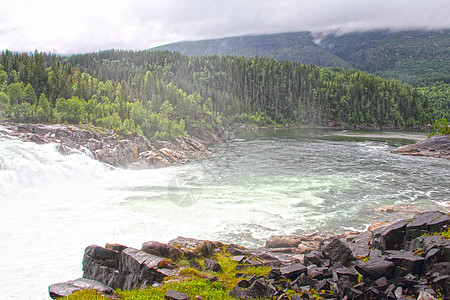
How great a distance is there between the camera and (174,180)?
47.0 meters

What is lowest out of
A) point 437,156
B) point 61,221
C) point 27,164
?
point 437,156

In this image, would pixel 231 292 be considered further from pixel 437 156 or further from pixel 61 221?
pixel 437 156

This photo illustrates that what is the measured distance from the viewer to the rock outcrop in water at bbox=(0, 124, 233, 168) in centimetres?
5156

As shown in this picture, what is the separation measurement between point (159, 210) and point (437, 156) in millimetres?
66648

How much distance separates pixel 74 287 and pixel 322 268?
13.2 metres

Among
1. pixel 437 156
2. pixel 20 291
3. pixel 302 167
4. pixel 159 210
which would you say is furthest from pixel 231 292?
pixel 437 156

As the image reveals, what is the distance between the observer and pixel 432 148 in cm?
7275

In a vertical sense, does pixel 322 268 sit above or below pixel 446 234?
below

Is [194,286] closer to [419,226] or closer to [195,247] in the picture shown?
[195,247]

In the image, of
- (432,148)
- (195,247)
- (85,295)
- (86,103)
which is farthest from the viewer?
(86,103)

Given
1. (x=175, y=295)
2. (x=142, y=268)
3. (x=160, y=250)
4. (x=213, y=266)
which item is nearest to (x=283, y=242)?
(x=213, y=266)

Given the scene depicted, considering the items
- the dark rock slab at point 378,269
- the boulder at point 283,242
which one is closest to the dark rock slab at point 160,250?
the boulder at point 283,242

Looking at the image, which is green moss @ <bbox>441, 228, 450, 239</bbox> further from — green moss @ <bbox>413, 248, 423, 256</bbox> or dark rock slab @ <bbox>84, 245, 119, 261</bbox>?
dark rock slab @ <bbox>84, 245, 119, 261</bbox>

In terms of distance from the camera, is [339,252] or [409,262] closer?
[409,262]
